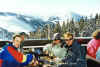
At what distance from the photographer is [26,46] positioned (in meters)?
4.30

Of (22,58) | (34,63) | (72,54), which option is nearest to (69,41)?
(72,54)

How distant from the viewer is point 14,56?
4.25 m

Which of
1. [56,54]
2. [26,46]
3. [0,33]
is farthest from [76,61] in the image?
[0,33]

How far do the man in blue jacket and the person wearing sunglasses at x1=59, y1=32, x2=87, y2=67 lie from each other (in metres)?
0.66

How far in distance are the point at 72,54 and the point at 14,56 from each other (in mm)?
1040

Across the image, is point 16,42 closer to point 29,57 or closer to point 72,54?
point 29,57

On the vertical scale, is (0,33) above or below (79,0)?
below

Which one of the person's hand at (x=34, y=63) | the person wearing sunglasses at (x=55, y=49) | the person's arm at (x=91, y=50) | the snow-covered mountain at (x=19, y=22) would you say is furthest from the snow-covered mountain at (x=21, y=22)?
the person's arm at (x=91, y=50)

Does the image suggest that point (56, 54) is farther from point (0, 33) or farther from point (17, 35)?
point (0, 33)

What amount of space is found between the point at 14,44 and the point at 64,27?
91cm

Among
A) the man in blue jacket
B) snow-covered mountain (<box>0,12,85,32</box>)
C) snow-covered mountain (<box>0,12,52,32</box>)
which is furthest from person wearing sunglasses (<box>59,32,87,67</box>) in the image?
the man in blue jacket

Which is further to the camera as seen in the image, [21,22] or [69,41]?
[69,41]

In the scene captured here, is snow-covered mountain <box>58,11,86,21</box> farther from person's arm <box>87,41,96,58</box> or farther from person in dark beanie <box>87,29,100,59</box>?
person's arm <box>87,41,96,58</box>

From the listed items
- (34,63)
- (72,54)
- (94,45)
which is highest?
(94,45)
